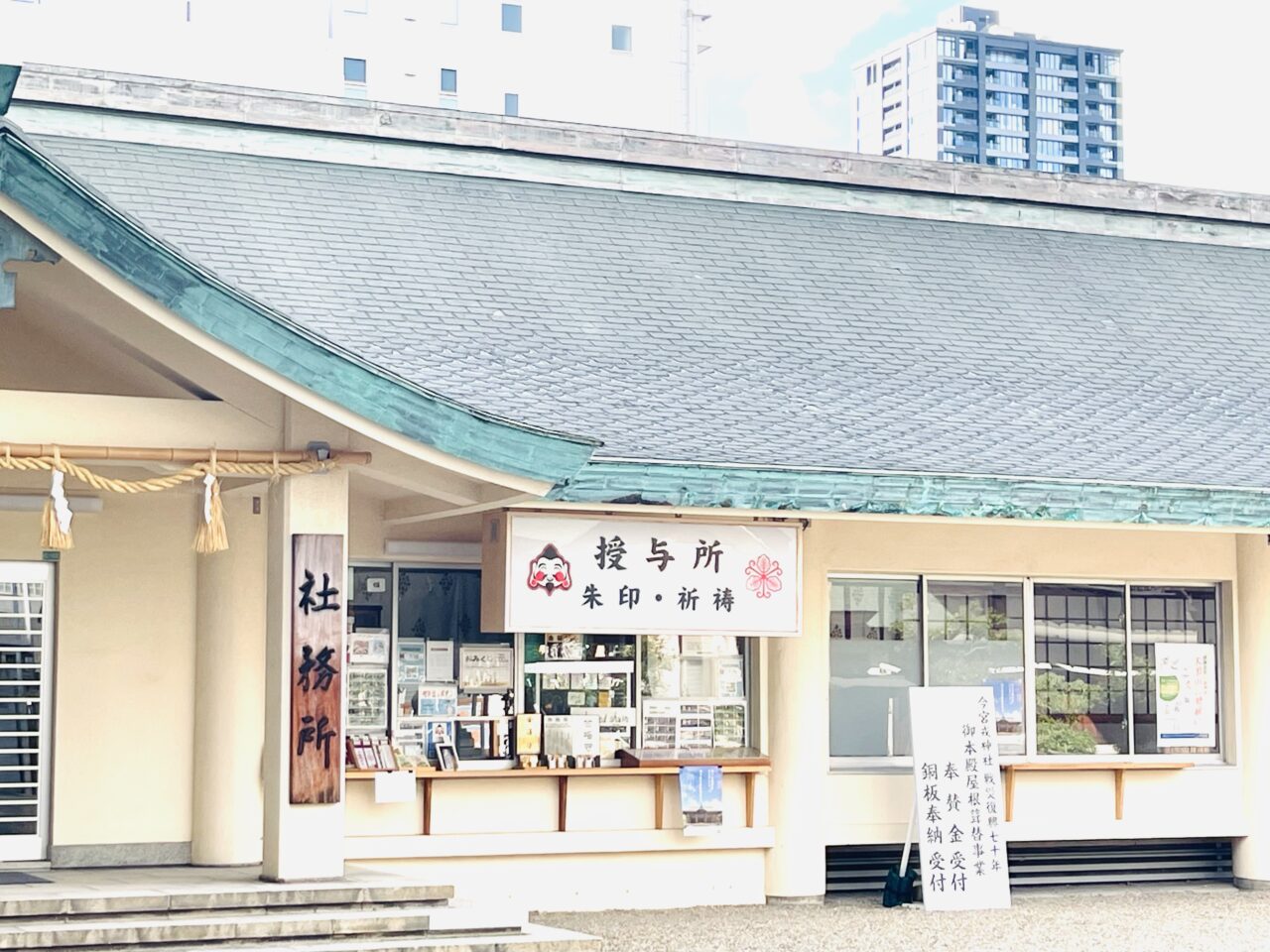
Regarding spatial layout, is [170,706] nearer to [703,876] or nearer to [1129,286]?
[703,876]

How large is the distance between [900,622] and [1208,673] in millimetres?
2659

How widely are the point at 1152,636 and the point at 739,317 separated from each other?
4.06 m

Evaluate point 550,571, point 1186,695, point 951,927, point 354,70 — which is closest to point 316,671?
point 550,571

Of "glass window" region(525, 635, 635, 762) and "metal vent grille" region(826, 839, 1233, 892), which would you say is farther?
"metal vent grille" region(826, 839, 1233, 892)

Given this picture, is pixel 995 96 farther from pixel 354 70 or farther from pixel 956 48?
pixel 354 70

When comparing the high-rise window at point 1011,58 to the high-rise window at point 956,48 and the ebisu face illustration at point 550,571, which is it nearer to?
the high-rise window at point 956,48

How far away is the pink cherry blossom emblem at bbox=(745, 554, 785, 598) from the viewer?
12.3 m

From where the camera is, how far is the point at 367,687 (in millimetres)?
12875

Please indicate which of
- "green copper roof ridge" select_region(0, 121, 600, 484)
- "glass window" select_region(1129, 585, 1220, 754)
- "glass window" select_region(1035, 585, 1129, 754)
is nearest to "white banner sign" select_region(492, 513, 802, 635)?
"green copper roof ridge" select_region(0, 121, 600, 484)

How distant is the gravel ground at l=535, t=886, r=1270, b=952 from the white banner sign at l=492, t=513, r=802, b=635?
192 centimetres

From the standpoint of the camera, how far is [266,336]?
9.52 meters

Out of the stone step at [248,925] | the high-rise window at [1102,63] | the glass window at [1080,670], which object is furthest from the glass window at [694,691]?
the high-rise window at [1102,63]

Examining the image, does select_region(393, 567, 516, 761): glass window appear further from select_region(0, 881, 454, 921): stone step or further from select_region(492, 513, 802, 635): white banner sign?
select_region(0, 881, 454, 921): stone step

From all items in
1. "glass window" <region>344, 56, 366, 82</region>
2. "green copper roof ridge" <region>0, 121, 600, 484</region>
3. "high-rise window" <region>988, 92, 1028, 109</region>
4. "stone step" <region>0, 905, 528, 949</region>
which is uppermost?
"high-rise window" <region>988, 92, 1028, 109</region>
